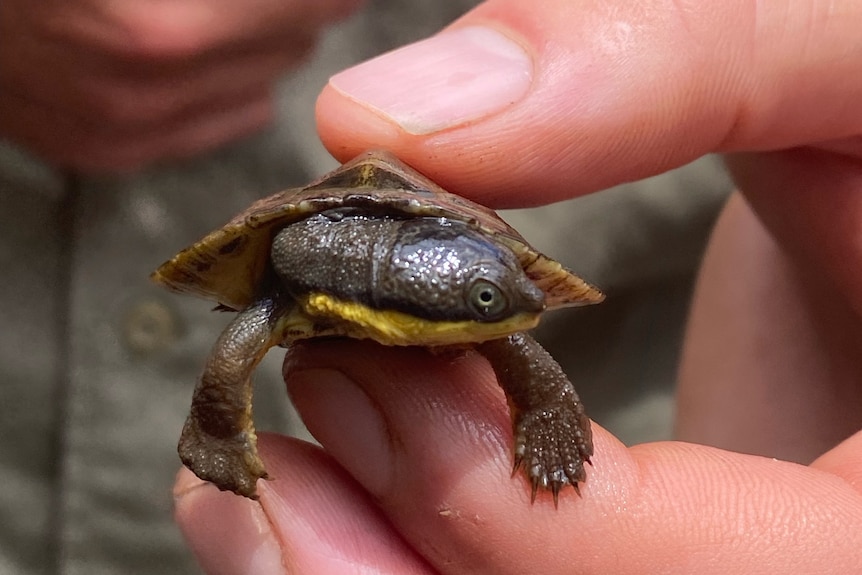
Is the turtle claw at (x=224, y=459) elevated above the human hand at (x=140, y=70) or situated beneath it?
situated beneath

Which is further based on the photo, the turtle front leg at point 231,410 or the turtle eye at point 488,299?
the turtle front leg at point 231,410

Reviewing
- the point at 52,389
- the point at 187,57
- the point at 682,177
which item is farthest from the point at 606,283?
the point at 52,389

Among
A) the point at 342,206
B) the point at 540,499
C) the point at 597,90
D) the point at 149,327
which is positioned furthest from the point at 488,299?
the point at 149,327

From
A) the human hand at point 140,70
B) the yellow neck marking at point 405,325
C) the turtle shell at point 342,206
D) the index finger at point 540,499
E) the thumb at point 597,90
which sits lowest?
the index finger at point 540,499

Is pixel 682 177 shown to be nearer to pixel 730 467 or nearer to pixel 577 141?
pixel 577 141

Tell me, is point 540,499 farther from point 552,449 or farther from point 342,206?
point 342,206

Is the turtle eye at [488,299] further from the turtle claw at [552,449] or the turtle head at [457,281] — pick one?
the turtle claw at [552,449]

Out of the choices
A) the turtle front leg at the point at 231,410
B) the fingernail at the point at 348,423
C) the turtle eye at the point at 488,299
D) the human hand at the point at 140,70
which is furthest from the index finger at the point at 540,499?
the human hand at the point at 140,70
